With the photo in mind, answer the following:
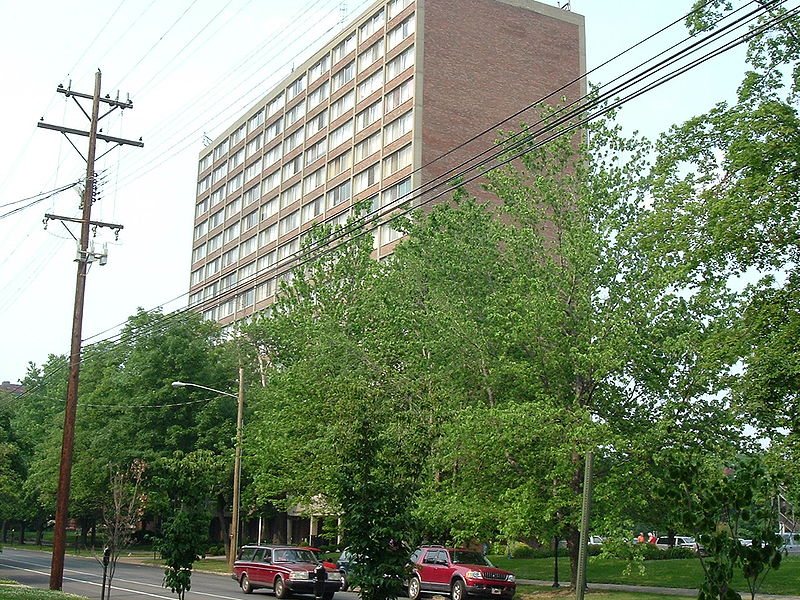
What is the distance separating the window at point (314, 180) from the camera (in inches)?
3206

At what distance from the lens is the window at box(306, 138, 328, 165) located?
3222 inches

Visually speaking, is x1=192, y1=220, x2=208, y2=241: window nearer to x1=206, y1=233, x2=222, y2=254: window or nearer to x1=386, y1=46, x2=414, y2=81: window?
x1=206, y1=233, x2=222, y2=254: window

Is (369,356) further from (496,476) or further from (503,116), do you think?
(503,116)

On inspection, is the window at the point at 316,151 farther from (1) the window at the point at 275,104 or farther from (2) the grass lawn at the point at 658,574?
(2) the grass lawn at the point at 658,574

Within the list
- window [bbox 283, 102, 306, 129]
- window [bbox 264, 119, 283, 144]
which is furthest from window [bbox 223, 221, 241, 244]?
window [bbox 283, 102, 306, 129]

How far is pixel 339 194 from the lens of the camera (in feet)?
257

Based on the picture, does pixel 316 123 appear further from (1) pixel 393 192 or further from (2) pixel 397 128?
(1) pixel 393 192

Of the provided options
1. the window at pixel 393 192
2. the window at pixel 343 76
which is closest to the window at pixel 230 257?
the window at pixel 343 76

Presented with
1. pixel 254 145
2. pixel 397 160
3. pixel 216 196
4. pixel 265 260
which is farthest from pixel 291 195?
pixel 216 196

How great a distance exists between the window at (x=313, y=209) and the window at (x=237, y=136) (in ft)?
63.5

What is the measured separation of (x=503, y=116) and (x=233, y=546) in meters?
44.4

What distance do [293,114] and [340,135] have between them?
10.7 metres

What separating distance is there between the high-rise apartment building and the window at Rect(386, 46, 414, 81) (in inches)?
4.5

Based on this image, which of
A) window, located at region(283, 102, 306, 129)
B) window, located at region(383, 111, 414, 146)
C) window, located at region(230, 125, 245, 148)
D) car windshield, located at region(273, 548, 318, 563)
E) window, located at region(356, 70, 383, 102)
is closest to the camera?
car windshield, located at region(273, 548, 318, 563)
